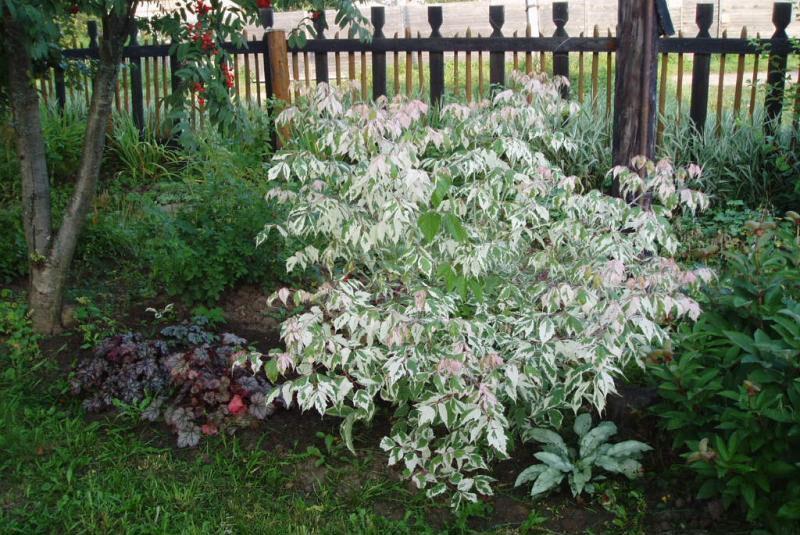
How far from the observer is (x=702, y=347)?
3246 mm

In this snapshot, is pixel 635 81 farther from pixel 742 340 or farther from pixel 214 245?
pixel 214 245

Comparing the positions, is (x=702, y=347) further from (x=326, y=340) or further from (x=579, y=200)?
(x=326, y=340)

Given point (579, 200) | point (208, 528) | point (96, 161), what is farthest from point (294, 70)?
point (208, 528)

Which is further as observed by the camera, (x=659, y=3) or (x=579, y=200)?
(x=659, y=3)

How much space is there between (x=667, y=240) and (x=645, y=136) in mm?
1917

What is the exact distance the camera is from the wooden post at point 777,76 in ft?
22.0

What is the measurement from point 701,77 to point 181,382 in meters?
5.08

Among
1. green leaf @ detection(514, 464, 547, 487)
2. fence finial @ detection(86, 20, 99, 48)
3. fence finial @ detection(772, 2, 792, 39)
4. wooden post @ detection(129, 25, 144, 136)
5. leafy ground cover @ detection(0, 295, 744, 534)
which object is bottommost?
leafy ground cover @ detection(0, 295, 744, 534)

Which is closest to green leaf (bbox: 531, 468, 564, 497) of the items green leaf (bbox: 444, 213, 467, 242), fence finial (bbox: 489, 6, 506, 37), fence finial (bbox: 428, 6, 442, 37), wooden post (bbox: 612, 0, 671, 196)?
green leaf (bbox: 444, 213, 467, 242)

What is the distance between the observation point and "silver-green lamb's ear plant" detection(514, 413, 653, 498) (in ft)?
10.5

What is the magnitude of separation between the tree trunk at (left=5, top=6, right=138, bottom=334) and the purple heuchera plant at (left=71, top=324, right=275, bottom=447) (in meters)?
0.62

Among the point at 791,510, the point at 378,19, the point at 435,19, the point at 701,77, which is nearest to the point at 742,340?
the point at 791,510

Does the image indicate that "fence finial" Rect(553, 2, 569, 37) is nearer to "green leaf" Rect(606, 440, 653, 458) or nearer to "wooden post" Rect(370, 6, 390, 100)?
"wooden post" Rect(370, 6, 390, 100)

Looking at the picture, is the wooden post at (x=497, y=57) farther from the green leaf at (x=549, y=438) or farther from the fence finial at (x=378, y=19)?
the green leaf at (x=549, y=438)
